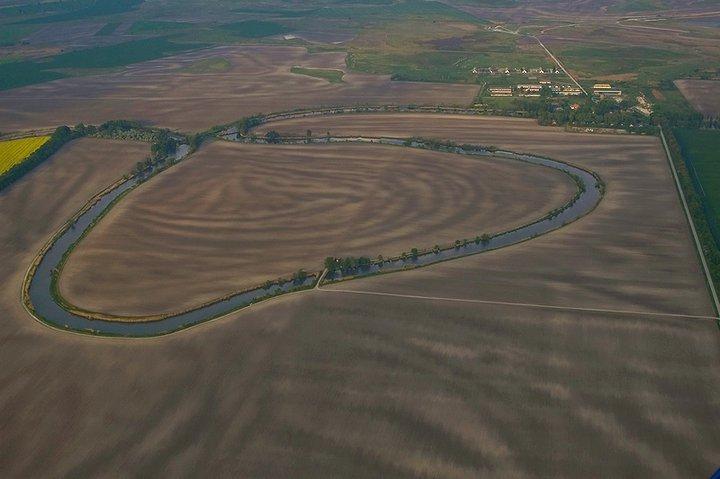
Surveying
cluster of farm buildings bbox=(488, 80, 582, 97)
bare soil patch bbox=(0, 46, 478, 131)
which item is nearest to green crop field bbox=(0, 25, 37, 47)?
bare soil patch bbox=(0, 46, 478, 131)

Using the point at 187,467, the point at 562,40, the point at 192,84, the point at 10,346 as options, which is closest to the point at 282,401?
the point at 187,467

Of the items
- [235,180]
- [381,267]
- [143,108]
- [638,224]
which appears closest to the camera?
[381,267]

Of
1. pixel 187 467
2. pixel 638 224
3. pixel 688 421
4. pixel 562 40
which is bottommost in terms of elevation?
pixel 187 467

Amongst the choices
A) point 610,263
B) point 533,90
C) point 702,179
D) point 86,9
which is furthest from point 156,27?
point 610,263

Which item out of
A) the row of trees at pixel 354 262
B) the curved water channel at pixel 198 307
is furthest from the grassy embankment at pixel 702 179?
the row of trees at pixel 354 262

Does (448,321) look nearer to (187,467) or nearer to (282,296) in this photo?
(282,296)

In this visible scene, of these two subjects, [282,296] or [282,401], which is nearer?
[282,401]

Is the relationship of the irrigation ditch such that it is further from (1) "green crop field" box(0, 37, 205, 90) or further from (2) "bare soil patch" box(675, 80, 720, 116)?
(1) "green crop field" box(0, 37, 205, 90)

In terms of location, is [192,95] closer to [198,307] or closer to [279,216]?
[279,216]
